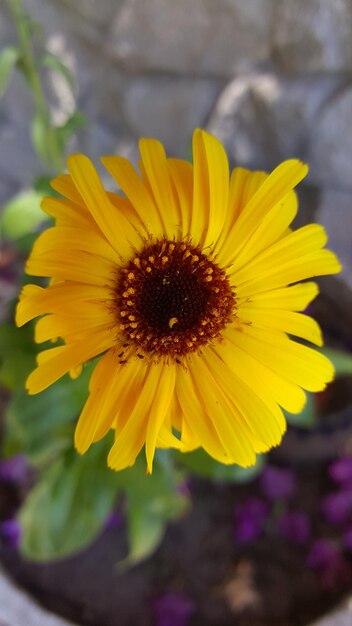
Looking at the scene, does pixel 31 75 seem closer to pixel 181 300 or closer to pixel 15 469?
pixel 181 300

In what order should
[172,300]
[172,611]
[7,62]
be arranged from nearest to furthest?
1. [172,300]
2. [7,62]
3. [172,611]

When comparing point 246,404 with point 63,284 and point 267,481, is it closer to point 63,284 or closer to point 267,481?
point 63,284

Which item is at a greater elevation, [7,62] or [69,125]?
[7,62]

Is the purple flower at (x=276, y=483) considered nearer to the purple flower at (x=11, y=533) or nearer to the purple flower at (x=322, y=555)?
the purple flower at (x=322, y=555)

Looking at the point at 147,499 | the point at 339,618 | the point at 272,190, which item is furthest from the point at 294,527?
the point at 272,190

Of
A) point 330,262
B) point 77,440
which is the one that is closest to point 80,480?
point 77,440

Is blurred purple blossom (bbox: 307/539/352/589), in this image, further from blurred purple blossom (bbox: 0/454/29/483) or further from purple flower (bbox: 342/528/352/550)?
blurred purple blossom (bbox: 0/454/29/483)
